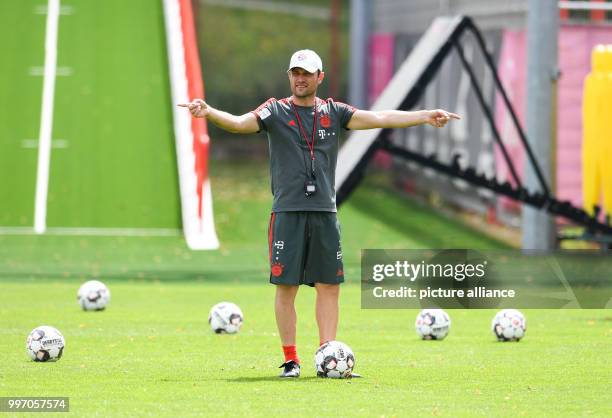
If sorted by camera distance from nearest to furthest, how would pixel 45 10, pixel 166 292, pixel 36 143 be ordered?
pixel 166 292, pixel 36 143, pixel 45 10

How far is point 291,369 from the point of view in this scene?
1027 cm

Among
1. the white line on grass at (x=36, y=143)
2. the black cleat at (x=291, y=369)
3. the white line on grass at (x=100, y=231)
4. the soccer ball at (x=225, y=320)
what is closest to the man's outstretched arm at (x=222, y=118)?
the black cleat at (x=291, y=369)

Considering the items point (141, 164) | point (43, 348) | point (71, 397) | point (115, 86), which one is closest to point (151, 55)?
point (115, 86)

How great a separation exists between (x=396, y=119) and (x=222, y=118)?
125 centimetres

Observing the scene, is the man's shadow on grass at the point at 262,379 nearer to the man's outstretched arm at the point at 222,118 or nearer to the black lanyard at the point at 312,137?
the black lanyard at the point at 312,137

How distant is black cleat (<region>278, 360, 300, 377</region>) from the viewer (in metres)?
10.2

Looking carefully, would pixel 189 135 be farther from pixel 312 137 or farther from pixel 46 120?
pixel 312 137

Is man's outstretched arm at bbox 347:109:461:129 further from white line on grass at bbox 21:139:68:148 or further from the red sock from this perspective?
white line on grass at bbox 21:139:68:148

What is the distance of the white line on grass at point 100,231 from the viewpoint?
74.2ft

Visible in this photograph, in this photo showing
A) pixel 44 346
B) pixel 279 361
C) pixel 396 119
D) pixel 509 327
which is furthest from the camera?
pixel 509 327

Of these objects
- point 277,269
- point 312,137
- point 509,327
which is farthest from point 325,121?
point 509,327

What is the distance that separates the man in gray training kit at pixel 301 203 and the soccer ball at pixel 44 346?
1.69 meters

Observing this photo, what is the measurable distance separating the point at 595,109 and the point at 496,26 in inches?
216

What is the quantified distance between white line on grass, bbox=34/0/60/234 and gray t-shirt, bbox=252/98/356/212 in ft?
41.9
